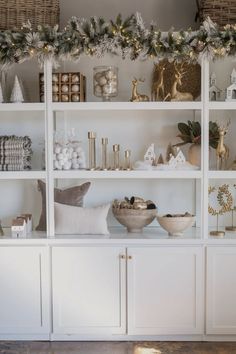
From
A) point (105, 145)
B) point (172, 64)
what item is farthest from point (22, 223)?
point (172, 64)

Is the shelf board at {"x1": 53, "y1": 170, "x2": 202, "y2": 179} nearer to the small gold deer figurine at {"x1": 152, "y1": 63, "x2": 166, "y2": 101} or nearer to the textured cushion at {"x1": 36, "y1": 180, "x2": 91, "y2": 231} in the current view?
the textured cushion at {"x1": 36, "y1": 180, "x2": 91, "y2": 231}

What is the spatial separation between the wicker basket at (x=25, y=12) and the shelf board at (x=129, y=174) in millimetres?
994

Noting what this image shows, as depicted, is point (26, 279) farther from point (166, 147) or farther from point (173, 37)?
point (173, 37)

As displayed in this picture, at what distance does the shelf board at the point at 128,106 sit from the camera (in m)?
3.36

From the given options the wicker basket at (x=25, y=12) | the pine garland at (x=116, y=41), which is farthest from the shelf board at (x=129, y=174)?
the wicker basket at (x=25, y=12)

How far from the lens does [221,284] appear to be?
3377 mm

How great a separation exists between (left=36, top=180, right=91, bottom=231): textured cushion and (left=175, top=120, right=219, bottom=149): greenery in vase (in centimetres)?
75

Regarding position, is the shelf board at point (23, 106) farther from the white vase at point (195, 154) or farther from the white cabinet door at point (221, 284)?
the white cabinet door at point (221, 284)

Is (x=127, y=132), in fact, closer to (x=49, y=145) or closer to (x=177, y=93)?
(x=177, y=93)

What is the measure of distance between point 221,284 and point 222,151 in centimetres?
87

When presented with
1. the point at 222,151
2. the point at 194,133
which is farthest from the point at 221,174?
the point at 194,133

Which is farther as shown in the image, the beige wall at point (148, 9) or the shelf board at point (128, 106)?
the beige wall at point (148, 9)

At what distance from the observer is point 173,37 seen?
3.23 meters

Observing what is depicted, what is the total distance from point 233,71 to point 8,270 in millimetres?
1996
